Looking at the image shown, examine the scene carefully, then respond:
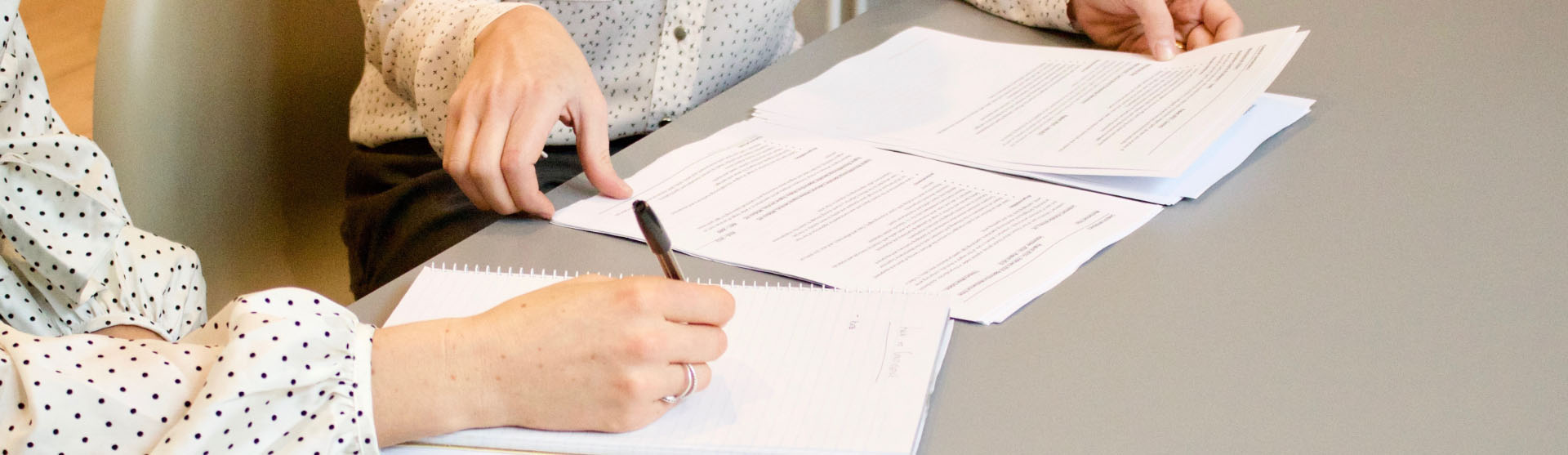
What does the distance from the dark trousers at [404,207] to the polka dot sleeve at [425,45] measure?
0.04m

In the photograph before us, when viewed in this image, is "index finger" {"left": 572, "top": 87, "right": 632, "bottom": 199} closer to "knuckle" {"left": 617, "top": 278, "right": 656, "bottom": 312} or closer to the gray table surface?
the gray table surface

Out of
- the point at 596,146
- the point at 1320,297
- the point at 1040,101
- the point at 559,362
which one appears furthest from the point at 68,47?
the point at 1320,297

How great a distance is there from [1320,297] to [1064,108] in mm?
301

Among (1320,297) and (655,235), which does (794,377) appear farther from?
(1320,297)

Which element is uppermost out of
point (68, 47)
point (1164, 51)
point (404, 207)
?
point (1164, 51)

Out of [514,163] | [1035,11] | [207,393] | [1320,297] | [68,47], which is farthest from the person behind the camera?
[68,47]

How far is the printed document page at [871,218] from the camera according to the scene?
0.64 meters

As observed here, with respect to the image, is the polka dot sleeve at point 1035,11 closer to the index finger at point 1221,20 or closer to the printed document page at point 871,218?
the index finger at point 1221,20

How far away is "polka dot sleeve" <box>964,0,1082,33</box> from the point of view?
3.48 feet

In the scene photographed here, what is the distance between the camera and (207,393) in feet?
1.57

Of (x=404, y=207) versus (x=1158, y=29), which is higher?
(x=1158, y=29)

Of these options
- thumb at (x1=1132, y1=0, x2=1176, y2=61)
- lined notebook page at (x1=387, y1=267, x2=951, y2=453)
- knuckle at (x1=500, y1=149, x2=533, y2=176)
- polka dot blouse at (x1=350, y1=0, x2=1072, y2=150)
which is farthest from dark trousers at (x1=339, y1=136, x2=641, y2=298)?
thumb at (x1=1132, y1=0, x2=1176, y2=61)

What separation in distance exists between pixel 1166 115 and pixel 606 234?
0.41 metres

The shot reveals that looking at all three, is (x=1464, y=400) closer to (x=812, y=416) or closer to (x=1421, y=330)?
(x=1421, y=330)
